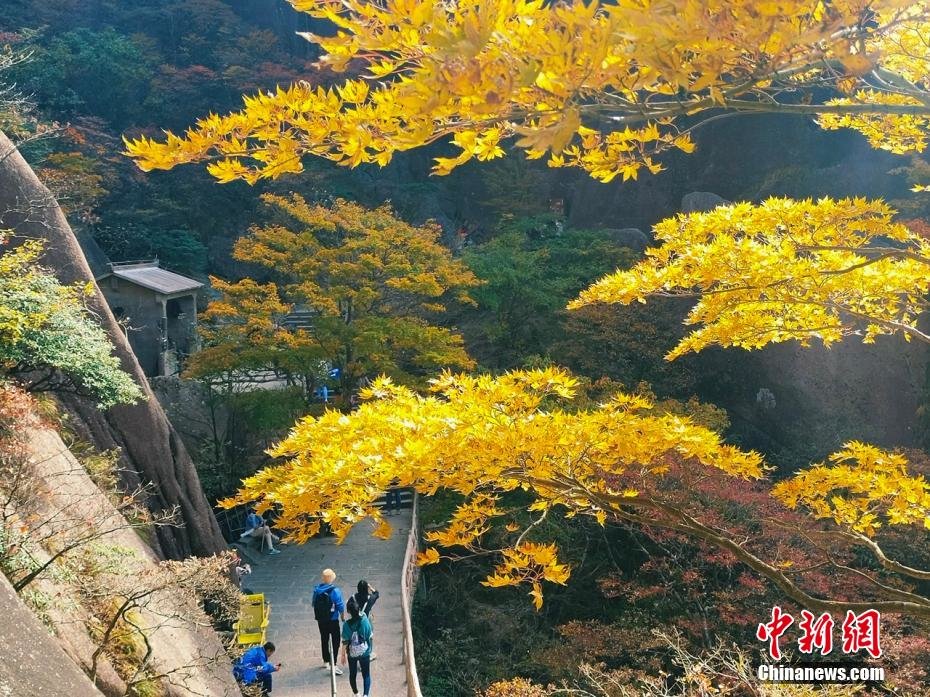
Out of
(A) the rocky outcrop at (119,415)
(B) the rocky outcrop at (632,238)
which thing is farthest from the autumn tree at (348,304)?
(B) the rocky outcrop at (632,238)

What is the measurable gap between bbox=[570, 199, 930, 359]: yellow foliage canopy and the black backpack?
4480 millimetres

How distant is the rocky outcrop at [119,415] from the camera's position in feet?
31.8

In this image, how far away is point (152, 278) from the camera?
18.5m

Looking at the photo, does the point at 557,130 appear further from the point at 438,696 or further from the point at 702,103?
the point at 438,696

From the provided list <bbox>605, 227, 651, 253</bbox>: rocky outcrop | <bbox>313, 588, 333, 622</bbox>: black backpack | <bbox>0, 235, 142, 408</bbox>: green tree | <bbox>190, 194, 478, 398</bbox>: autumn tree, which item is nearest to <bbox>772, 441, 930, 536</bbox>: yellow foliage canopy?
<bbox>313, 588, 333, 622</bbox>: black backpack

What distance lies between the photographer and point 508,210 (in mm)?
21844

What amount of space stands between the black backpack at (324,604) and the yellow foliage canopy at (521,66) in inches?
220

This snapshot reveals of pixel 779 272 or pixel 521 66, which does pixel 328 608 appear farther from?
pixel 521 66

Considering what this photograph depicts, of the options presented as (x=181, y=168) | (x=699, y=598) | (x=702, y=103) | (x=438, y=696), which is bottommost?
(x=438, y=696)

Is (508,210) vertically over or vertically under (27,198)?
under

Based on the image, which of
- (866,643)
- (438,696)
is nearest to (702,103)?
(866,643)

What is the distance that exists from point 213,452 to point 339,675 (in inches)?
312

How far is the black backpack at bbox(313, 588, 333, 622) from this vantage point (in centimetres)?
727

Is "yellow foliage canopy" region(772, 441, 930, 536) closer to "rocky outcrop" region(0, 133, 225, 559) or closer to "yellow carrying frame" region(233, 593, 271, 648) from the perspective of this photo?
"yellow carrying frame" region(233, 593, 271, 648)
